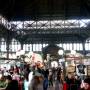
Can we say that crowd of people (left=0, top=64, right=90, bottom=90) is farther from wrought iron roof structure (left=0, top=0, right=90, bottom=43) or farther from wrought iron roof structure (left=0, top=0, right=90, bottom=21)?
wrought iron roof structure (left=0, top=0, right=90, bottom=21)

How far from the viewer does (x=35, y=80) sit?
12.3 m

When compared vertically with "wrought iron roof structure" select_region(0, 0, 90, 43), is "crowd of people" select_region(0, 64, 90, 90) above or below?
below

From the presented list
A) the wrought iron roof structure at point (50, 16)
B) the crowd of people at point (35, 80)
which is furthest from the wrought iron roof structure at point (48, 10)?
the crowd of people at point (35, 80)

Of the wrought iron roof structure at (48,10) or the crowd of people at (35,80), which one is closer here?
the crowd of people at (35,80)

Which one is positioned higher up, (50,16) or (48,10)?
(48,10)

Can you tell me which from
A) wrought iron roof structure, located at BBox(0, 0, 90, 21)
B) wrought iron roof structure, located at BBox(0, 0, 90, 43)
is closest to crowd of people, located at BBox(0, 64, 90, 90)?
wrought iron roof structure, located at BBox(0, 0, 90, 43)

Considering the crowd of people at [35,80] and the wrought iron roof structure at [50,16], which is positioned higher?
the wrought iron roof structure at [50,16]

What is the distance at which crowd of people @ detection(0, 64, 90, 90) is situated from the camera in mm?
11744

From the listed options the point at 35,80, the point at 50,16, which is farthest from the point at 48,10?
the point at 35,80

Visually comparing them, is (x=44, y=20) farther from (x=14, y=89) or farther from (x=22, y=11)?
(x=14, y=89)

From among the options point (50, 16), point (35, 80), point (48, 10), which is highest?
point (48, 10)

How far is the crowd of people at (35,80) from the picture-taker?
11.7 m

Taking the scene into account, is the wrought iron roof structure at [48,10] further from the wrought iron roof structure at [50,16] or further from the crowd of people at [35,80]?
the crowd of people at [35,80]

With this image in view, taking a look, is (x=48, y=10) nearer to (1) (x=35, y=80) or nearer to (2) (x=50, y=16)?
(2) (x=50, y=16)
